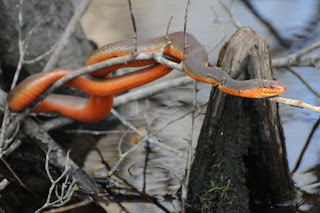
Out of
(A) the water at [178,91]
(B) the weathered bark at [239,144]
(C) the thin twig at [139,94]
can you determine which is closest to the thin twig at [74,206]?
(A) the water at [178,91]

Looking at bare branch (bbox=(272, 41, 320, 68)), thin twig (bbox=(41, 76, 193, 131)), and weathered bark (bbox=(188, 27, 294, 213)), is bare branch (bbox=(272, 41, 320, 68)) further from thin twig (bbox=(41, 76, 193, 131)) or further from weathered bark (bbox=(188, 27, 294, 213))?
weathered bark (bbox=(188, 27, 294, 213))

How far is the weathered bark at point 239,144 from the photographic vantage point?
3.37 meters

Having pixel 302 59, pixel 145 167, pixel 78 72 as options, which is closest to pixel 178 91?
pixel 302 59

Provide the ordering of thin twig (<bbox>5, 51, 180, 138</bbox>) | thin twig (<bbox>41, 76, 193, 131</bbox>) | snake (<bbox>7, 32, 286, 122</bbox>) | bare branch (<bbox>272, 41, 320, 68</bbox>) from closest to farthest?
thin twig (<bbox>5, 51, 180, 138</bbox>) < snake (<bbox>7, 32, 286, 122</bbox>) < bare branch (<bbox>272, 41, 320, 68</bbox>) < thin twig (<bbox>41, 76, 193, 131</bbox>)

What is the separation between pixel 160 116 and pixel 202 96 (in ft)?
2.56

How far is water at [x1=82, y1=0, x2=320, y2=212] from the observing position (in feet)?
14.3

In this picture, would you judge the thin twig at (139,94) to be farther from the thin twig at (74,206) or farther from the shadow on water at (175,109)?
the thin twig at (74,206)

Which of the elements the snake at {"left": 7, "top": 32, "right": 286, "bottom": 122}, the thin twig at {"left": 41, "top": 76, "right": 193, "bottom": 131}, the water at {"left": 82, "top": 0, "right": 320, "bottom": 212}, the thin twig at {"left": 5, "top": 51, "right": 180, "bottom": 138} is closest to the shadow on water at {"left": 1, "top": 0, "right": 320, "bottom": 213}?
the water at {"left": 82, "top": 0, "right": 320, "bottom": 212}

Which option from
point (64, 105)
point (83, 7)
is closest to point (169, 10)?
point (83, 7)

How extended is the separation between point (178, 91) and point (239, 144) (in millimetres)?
2821

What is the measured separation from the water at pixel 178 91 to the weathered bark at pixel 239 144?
36 cm

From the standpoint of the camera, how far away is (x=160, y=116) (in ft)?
18.2

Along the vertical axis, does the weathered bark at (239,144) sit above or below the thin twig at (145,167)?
above

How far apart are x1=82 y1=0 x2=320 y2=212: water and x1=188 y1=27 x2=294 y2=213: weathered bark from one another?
355 mm
